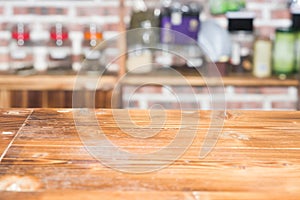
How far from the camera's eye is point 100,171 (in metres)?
0.71

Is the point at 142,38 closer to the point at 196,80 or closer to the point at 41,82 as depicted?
the point at 196,80

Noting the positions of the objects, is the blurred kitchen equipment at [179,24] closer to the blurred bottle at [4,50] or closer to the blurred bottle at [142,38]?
the blurred bottle at [142,38]

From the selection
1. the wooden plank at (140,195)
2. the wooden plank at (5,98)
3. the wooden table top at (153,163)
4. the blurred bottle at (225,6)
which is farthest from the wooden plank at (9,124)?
the blurred bottle at (225,6)

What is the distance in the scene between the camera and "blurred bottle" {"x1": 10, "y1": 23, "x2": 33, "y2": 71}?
2.42 m

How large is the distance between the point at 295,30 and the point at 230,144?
1561 millimetres

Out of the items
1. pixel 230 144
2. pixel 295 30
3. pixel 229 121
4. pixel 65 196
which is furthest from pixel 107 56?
pixel 65 196

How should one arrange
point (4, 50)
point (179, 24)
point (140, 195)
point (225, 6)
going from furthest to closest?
point (4, 50), point (225, 6), point (179, 24), point (140, 195)

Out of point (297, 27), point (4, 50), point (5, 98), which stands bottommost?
point (5, 98)

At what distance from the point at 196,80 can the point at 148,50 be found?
0.24 meters

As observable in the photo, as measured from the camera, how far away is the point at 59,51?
245 centimetres

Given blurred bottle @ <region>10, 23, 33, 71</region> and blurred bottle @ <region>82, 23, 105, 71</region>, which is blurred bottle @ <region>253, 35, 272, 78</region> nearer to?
blurred bottle @ <region>82, 23, 105, 71</region>

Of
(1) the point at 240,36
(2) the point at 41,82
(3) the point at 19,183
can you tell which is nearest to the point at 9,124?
(3) the point at 19,183

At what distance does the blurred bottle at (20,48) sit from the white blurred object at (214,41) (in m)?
0.74

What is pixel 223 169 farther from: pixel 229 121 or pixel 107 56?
pixel 107 56
